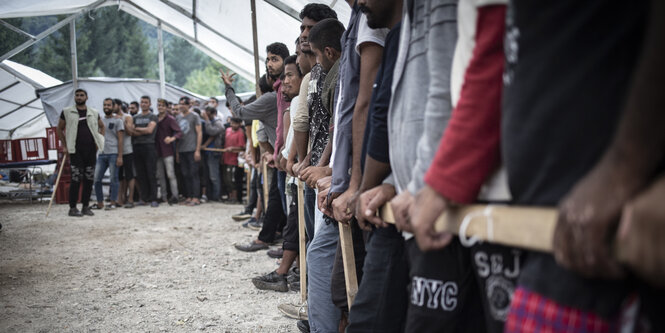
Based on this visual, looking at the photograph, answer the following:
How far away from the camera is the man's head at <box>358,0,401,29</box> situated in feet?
5.39

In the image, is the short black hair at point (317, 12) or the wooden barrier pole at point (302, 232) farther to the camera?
the short black hair at point (317, 12)

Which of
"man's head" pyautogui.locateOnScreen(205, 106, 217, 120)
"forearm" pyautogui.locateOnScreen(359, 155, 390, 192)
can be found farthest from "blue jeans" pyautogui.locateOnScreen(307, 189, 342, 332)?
"man's head" pyautogui.locateOnScreen(205, 106, 217, 120)

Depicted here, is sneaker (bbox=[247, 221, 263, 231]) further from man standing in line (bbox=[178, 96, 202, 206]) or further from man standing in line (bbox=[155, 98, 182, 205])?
man standing in line (bbox=[155, 98, 182, 205])

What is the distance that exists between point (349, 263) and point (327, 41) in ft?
4.40

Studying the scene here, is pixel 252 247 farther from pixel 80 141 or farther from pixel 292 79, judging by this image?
pixel 80 141

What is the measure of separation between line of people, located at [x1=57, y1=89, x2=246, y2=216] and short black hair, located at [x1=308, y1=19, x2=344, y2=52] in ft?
Result: 22.6

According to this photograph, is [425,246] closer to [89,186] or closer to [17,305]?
[17,305]

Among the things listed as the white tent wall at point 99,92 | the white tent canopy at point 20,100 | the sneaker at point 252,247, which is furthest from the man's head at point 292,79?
the white tent canopy at point 20,100

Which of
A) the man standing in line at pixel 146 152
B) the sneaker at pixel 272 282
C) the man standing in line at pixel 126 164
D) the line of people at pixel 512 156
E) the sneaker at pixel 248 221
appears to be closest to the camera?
the line of people at pixel 512 156

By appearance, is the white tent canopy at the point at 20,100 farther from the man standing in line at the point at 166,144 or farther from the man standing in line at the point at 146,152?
the man standing in line at the point at 166,144

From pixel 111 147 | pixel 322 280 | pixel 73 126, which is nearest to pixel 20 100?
pixel 111 147

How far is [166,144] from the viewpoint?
9906mm

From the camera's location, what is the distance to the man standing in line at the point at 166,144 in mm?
9859

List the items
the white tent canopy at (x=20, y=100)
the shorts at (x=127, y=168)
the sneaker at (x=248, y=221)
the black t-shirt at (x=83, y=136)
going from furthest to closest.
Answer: the white tent canopy at (x=20, y=100) < the shorts at (x=127, y=168) < the black t-shirt at (x=83, y=136) < the sneaker at (x=248, y=221)
